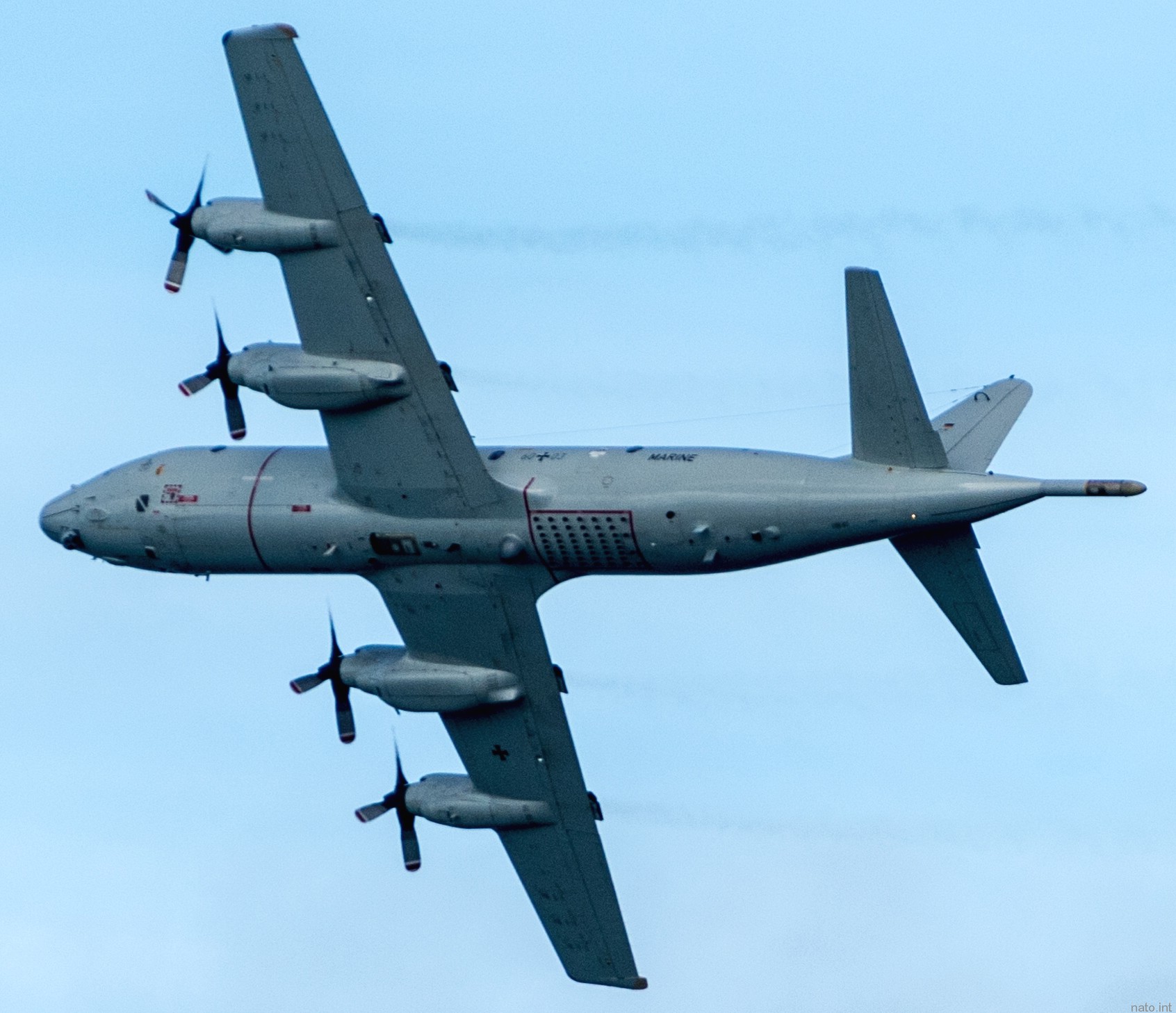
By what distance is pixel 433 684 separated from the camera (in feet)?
186

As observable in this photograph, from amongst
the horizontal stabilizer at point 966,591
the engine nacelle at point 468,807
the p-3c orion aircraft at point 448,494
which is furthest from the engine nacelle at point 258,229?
the engine nacelle at point 468,807

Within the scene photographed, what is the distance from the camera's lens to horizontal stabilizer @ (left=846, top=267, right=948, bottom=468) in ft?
163

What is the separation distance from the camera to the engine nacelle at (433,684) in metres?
56.7

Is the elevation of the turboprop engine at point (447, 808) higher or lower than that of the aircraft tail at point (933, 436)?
lower

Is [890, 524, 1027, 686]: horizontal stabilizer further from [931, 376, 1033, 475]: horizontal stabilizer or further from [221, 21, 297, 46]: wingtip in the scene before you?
[221, 21, 297, 46]: wingtip

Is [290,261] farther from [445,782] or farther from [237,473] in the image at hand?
A: [445,782]

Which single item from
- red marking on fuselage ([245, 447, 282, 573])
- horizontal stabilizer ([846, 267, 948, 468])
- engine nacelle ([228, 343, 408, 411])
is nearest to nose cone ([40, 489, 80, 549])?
red marking on fuselage ([245, 447, 282, 573])

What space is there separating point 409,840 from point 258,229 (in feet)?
53.3

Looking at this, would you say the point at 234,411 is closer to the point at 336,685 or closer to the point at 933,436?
the point at 336,685

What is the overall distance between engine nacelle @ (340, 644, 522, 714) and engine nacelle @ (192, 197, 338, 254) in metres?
10.3

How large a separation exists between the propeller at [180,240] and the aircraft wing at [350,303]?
250cm

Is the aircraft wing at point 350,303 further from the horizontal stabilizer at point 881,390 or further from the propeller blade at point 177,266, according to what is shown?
the horizontal stabilizer at point 881,390

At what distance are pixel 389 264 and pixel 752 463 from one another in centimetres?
829

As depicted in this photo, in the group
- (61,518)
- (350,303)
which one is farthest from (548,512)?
(61,518)
